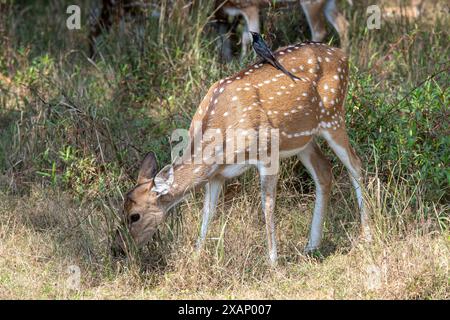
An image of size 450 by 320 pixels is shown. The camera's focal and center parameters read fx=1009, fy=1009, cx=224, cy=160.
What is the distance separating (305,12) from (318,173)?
351 cm

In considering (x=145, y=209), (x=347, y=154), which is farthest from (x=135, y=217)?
(x=347, y=154)

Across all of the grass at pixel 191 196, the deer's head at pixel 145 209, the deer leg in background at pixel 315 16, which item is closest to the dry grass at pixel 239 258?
the grass at pixel 191 196

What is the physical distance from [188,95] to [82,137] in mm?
1147

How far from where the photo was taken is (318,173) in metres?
7.20

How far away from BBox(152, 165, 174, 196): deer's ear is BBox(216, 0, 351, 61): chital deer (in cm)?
362

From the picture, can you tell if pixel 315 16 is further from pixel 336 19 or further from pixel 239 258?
pixel 239 258

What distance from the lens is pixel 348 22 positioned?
10383 millimetres

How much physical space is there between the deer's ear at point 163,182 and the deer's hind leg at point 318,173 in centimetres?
114

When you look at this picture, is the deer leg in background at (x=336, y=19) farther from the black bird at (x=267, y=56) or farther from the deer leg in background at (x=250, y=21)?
the black bird at (x=267, y=56)

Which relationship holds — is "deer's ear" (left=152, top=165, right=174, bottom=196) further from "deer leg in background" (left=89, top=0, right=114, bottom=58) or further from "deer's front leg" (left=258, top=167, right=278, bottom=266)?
"deer leg in background" (left=89, top=0, right=114, bottom=58)

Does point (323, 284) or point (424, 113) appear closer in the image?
point (323, 284)

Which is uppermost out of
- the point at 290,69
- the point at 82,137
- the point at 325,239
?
the point at 290,69

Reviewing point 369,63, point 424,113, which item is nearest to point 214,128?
point 424,113
